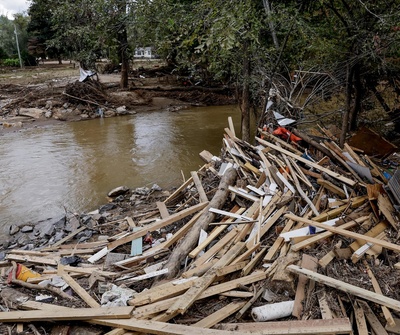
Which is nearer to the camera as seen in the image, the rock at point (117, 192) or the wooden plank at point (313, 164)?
the wooden plank at point (313, 164)

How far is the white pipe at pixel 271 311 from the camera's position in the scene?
10.1ft

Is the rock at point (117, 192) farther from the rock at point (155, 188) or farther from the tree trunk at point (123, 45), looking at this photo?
the tree trunk at point (123, 45)

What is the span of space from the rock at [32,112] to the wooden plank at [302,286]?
1523 centimetres

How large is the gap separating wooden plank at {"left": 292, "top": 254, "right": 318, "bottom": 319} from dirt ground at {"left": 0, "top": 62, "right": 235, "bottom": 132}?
14.3m

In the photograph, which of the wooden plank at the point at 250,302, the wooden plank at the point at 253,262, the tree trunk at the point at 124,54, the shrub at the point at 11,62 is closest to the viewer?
the wooden plank at the point at 250,302

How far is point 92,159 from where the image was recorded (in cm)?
1066

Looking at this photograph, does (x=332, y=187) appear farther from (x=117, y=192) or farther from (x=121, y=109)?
(x=121, y=109)

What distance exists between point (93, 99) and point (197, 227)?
1442cm

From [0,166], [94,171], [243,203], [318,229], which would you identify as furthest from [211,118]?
[318,229]

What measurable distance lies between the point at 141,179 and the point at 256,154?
3.55 m

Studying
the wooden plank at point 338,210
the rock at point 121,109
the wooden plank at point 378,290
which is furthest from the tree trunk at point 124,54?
the wooden plank at point 378,290

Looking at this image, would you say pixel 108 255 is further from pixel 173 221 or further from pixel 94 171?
pixel 94 171

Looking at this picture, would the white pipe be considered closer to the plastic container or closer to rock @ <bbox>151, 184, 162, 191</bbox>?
the plastic container

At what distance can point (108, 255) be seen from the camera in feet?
15.3
